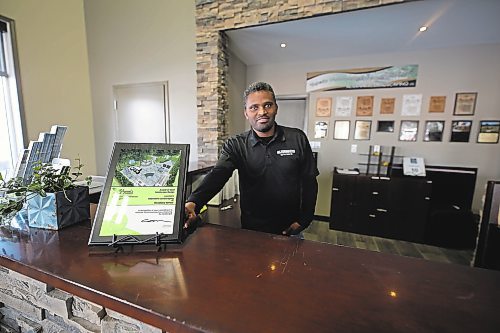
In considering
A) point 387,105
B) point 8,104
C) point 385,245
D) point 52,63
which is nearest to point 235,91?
point 52,63

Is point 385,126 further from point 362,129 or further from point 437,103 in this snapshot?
point 437,103

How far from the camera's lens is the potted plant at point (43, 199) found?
0.83 m

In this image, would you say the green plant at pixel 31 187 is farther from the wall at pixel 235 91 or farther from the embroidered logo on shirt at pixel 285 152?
the wall at pixel 235 91

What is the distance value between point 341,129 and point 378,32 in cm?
142

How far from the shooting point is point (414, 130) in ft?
11.4

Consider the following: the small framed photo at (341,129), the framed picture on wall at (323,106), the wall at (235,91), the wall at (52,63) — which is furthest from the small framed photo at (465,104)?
the wall at (52,63)

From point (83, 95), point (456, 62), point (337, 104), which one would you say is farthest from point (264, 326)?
point (456, 62)

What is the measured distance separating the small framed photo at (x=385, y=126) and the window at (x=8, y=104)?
14.8ft

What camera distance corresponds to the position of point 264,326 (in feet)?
1.41

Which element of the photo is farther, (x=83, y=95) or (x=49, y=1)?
(x=83, y=95)

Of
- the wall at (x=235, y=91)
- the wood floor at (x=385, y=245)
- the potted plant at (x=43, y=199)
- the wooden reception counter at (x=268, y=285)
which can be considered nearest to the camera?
the wooden reception counter at (x=268, y=285)

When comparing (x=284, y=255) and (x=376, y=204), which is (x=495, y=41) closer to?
(x=376, y=204)

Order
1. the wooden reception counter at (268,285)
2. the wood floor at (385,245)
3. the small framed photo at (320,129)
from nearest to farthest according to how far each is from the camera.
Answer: the wooden reception counter at (268,285) → the wood floor at (385,245) → the small framed photo at (320,129)

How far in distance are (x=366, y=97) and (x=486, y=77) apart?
145cm
